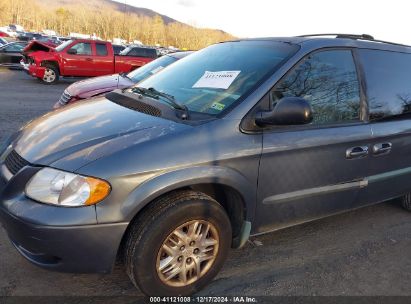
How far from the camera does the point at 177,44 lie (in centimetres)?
7494

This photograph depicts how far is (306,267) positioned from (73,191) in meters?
1.95

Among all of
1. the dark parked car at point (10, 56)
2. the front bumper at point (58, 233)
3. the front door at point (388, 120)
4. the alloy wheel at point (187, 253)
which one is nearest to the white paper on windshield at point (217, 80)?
the alloy wheel at point (187, 253)

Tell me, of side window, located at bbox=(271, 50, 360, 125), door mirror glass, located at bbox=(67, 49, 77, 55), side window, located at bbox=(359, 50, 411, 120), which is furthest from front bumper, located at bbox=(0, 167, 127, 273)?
door mirror glass, located at bbox=(67, 49, 77, 55)

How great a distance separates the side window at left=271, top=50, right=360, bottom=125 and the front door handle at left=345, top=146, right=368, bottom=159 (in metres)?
0.24

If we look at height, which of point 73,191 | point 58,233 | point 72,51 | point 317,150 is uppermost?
point 72,51

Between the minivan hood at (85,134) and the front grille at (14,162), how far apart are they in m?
0.03

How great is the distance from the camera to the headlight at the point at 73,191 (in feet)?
7.47

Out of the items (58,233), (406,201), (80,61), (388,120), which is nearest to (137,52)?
(80,61)

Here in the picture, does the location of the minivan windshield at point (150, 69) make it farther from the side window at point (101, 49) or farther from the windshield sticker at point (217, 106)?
the side window at point (101, 49)

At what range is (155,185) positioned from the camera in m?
2.38

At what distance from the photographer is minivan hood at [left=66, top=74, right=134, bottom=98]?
6.75 metres

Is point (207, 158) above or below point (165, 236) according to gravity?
above

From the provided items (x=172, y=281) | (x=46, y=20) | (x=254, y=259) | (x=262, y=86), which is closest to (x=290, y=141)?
(x=262, y=86)

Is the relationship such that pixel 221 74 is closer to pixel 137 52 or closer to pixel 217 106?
pixel 217 106
